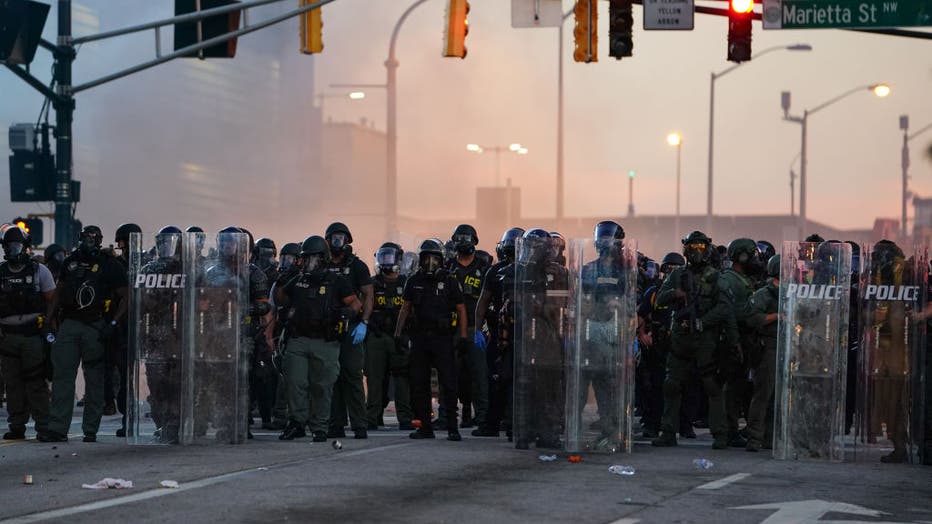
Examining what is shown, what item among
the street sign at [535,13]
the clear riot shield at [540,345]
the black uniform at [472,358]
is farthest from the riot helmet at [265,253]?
the street sign at [535,13]

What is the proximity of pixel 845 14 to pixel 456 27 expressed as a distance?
20.2ft

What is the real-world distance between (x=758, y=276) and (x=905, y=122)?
62703 millimetres

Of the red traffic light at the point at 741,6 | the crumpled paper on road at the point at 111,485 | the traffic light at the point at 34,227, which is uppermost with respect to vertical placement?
the red traffic light at the point at 741,6

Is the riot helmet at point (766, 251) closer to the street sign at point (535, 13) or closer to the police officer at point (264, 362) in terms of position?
the street sign at point (535, 13)

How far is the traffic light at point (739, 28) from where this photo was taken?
23.0 meters

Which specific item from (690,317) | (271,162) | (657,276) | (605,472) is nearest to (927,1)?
(657,276)

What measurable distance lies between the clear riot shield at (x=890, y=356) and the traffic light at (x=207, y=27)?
1100 centimetres

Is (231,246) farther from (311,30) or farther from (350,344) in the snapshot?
(311,30)

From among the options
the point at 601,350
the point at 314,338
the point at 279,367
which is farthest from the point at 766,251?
the point at 314,338

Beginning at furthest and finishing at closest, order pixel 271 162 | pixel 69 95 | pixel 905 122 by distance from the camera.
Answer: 1. pixel 271 162
2. pixel 905 122
3. pixel 69 95

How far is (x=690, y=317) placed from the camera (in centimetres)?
1510

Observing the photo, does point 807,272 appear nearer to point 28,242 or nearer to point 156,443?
point 156,443

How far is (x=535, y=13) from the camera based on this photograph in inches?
878

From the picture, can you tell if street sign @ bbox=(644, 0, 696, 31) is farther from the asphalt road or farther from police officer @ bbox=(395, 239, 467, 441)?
the asphalt road
